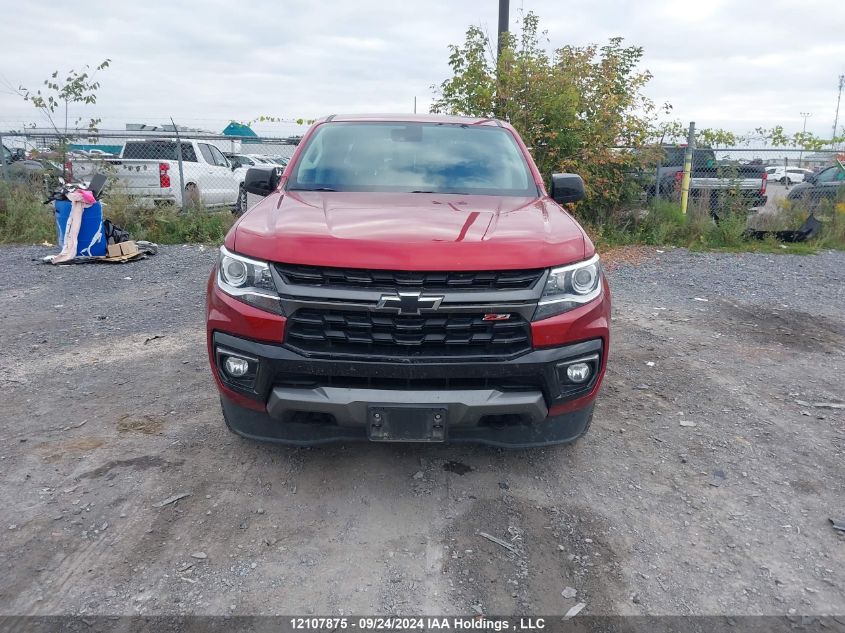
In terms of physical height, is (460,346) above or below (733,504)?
above

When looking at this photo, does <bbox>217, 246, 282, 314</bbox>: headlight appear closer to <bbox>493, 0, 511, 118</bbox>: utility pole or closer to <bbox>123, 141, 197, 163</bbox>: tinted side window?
<bbox>493, 0, 511, 118</bbox>: utility pole

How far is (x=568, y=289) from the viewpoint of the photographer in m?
2.85

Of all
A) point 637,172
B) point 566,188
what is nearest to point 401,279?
point 566,188

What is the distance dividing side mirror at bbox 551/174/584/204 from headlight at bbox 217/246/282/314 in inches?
86.4

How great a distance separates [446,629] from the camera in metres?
2.28

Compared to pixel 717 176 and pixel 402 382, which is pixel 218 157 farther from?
pixel 402 382

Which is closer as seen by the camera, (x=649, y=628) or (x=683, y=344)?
(x=649, y=628)

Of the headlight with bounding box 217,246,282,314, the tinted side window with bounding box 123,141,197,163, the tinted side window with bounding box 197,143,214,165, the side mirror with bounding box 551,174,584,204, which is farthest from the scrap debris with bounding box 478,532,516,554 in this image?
the tinted side window with bounding box 197,143,214,165

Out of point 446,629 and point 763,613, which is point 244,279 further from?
point 763,613

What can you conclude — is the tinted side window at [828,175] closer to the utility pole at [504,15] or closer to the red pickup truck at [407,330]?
the utility pole at [504,15]

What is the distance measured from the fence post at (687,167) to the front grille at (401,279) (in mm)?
9128

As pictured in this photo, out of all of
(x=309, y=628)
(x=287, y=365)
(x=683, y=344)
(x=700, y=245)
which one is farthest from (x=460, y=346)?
(x=700, y=245)

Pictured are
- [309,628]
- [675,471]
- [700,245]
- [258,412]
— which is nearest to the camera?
[309,628]

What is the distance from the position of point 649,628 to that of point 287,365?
1.72 meters
